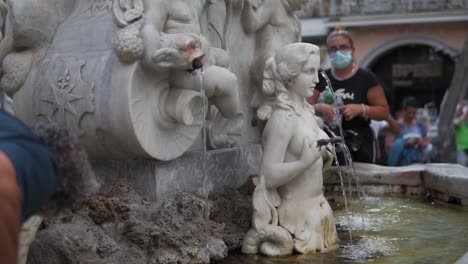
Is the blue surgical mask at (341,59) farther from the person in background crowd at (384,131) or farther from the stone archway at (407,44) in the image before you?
the stone archway at (407,44)

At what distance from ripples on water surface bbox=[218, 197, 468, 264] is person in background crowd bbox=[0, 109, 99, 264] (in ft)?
6.56

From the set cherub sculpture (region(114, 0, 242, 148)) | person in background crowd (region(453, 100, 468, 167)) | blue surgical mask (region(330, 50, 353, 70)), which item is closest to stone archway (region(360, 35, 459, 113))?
person in background crowd (region(453, 100, 468, 167))

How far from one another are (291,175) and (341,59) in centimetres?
264

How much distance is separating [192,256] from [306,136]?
3.09ft

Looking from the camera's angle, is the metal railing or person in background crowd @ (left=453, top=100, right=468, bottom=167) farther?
the metal railing

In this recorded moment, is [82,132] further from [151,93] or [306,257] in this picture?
[306,257]

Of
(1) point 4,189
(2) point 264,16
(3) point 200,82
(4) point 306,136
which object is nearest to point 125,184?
(3) point 200,82

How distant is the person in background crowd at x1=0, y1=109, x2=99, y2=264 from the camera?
182 cm

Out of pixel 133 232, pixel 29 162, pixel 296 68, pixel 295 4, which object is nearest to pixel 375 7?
pixel 295 4

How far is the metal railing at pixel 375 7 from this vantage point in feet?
73.5

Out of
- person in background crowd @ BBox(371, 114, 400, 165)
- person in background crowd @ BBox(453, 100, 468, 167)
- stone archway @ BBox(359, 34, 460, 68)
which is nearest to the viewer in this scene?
person in background crowd @ BBox(371, 114, 400, 165)

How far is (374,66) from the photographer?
22719 millimetres

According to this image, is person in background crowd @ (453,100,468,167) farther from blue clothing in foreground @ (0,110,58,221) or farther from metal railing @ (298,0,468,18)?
metal railing @ (298,0,468,18)

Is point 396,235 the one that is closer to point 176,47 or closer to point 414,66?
point 176,47
